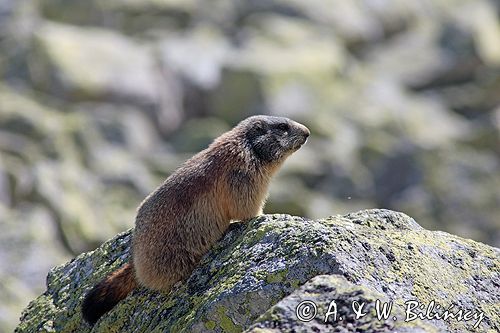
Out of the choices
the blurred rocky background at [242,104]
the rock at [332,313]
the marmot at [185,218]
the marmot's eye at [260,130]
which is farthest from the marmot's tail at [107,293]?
the blurred rocky background at [242,104]

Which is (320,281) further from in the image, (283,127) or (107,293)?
(283,127)

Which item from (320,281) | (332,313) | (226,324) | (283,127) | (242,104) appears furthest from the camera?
(242,104)

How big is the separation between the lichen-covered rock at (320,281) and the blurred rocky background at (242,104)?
14.6 metres

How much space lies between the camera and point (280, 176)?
37812 mm

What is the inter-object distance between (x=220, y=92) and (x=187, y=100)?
72.1 inches

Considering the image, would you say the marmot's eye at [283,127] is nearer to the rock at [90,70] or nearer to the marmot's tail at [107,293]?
the marmot's tail at [107,293]

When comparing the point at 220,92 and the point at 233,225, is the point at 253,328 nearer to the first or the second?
the point at 233,225

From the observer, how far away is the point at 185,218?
33.6 ft

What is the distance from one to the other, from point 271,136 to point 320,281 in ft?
13.9

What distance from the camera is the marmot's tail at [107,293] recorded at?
10.2 meters

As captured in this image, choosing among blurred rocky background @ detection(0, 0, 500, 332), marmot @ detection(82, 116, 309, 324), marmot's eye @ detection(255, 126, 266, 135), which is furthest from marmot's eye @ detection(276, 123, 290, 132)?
blurred rocky background @ detection(0, 0, 500, 332)

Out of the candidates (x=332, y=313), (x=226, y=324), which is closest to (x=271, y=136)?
(x=226, y=324)

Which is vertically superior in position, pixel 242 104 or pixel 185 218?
pixel 242 104

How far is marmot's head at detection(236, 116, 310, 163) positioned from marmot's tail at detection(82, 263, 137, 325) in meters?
2.21
